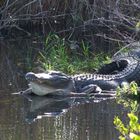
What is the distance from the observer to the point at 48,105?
27.0ft

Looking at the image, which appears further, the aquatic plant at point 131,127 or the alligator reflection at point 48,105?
the alligator reflection at point 48,105

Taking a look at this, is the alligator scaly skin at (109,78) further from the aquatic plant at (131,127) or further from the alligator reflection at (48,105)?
the aquatic plant at (131,127)

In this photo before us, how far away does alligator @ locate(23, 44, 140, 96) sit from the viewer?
28.6 ft

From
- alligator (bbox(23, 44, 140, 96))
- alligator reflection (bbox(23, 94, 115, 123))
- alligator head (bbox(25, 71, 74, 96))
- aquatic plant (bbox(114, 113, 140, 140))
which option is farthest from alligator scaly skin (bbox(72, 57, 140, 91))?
aquatic plant (bbox(114, 113, 140, 140))

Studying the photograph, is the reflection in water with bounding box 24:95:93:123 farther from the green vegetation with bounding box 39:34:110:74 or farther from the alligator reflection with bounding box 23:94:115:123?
the green vegetation with bounding box 39:34:110:74

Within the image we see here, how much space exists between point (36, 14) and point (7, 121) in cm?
809

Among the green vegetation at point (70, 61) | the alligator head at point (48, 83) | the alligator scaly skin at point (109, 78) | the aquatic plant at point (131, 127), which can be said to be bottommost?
the green vegetation at point (70, 61)

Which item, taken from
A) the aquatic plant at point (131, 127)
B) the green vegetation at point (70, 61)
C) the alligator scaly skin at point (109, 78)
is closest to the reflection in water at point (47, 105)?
the alligator scaly skin at point (109, 78)

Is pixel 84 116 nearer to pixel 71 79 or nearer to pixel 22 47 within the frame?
pixel 71 79

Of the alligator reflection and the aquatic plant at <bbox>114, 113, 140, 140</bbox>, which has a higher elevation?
the aquatic plant at <bbox>114, 113, 140, 140</bbox>

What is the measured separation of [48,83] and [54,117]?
1247mm

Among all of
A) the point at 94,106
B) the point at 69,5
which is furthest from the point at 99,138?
the point at 69,5

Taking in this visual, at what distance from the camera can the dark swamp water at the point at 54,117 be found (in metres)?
6.73

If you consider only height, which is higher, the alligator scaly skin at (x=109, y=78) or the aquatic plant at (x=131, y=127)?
the aquatic plant at (x=131, y=127)
